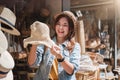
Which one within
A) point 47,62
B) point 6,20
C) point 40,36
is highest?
point 6,20

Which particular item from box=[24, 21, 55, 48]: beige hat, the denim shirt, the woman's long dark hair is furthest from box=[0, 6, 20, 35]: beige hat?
the woman's long dark hair

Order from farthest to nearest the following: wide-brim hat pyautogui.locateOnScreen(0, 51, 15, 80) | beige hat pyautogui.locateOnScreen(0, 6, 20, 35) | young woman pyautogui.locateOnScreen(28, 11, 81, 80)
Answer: young woman pyautogui.locateOnScreen(28, 11, 81, 80) < beige hat pyautogui.locateOnScreen(0, 6, 20, 35) < wide-brim hat pyautogui.locateOnScreen(0, 51, 15, 80)

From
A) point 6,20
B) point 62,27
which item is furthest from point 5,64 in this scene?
point 62,27

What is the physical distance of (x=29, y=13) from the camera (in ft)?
13.1

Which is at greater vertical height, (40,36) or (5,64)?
(40,36)

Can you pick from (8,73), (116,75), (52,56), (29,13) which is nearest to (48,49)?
(52,56)

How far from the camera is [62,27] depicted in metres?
1.84

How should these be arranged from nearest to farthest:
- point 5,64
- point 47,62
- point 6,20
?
point 5,64 → point 6,20 → point 47,62

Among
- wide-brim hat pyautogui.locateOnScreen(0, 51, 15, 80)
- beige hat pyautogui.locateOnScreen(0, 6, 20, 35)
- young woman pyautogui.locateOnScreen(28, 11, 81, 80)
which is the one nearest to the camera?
wide-brim hat pyautogui.locateOnScreen(0, 51, 15, 80)

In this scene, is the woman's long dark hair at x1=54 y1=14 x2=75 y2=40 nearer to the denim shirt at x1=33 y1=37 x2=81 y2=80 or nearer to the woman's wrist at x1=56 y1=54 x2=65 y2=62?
the denim shirt at x1=33 y1=37 x2=81 y2=80

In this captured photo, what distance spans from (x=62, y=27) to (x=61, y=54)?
24 centimetres

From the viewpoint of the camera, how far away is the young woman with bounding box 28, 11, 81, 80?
1.72m

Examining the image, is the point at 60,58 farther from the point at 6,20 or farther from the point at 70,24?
the point at 6,20

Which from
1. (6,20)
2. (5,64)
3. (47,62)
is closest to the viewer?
(5,64)
